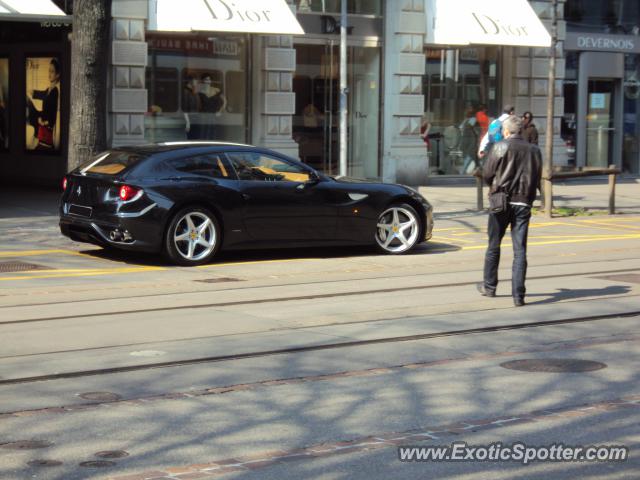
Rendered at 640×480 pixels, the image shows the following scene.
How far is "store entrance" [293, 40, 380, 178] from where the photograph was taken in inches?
1030

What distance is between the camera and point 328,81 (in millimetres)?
26547

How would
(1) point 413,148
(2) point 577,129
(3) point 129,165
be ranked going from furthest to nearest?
(2) point 577,129 < (1) point 413,148 < (3) point 129,165

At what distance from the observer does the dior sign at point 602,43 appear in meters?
30.2

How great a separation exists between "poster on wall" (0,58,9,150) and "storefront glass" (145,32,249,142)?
4288 mm

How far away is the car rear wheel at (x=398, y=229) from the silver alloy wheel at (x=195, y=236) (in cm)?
237

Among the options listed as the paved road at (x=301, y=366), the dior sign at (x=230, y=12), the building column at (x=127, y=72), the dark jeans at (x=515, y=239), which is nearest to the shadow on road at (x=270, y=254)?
the paved road at (x=301, y=366)

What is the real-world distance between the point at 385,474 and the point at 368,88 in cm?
2181

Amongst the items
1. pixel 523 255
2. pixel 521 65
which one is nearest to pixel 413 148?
pixel 521 65

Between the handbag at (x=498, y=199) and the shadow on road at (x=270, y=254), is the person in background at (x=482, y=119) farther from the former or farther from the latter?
the handbag at (x=498, y=199)

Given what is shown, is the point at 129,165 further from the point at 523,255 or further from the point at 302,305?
the point at 523,255

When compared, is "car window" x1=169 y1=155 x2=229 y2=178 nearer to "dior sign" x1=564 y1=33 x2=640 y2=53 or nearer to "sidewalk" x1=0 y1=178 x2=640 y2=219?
"sidewalk" x1=0 y1=178 x2=640 y2=219

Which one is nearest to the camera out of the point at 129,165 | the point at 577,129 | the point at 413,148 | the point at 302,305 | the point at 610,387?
the point at 610,387

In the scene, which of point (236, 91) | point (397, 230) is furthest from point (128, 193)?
point (236, 91)

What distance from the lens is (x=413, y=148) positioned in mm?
27250
